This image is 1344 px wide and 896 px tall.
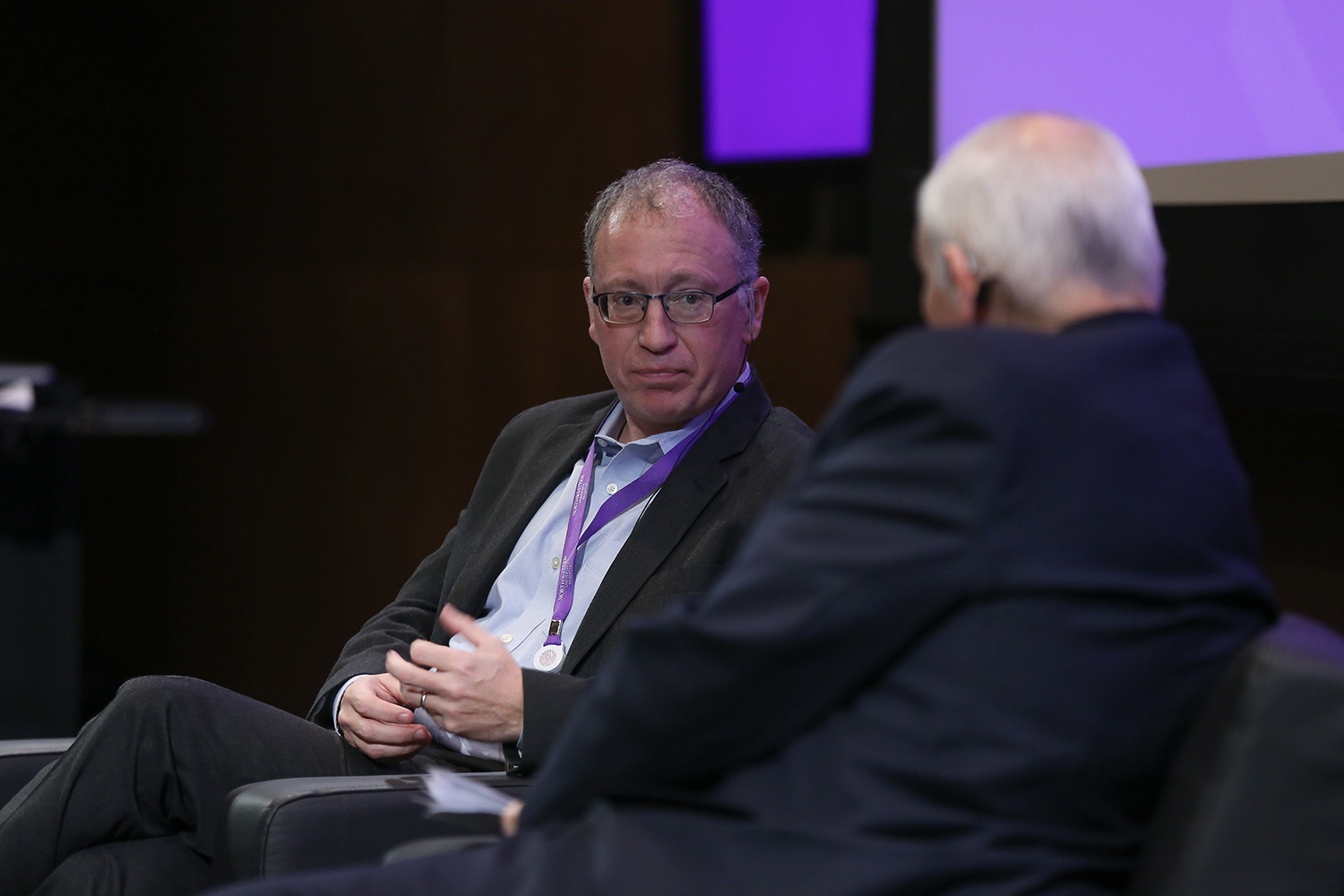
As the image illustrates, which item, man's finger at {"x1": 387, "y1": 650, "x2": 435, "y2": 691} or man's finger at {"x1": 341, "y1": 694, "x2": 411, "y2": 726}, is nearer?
man's finger at {"x1": 387, "y1": 650, "x2": 435, "y2": 691}

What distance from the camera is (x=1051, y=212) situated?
3.82 ft

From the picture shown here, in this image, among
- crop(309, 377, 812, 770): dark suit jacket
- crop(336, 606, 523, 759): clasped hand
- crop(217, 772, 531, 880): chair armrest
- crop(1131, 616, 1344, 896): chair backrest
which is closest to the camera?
crop(1131, 616, 1344, 896): chair backrest

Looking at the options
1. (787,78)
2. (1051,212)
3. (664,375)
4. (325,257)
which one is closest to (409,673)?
(664,375)

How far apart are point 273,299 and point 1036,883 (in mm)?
3839

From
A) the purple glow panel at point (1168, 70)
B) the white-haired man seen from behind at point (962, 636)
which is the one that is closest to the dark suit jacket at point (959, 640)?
the white-haired man seen from behind at point (962, 636)

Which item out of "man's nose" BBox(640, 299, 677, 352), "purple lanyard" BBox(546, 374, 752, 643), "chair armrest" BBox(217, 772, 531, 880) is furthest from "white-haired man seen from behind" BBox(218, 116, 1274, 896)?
"man's nose" BBox(640, 299, 677, 352)

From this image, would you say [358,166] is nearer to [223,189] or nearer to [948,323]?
[223,189]

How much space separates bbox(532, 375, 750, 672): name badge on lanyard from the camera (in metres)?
1.95

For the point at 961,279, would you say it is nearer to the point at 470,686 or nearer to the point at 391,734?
the point at 470,686

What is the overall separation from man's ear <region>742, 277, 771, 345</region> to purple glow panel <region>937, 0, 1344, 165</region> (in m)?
0.70

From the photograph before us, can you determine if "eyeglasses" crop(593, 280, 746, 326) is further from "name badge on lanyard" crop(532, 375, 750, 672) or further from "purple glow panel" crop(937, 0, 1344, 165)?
"purple glow panel" crop(937, 0, 1344, 165)

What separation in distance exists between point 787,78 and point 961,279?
217 centimetres

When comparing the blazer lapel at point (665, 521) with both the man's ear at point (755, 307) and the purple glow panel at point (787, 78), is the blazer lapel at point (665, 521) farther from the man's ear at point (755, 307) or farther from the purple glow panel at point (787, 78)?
the purple glow panel at point (787, 78)

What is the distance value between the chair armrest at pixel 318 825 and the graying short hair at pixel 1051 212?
32.7 inches
